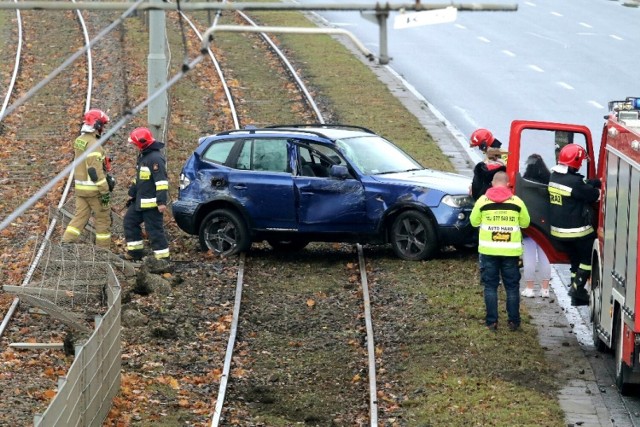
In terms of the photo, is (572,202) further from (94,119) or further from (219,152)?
(94,119)

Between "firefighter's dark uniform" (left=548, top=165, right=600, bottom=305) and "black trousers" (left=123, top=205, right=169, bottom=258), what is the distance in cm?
528

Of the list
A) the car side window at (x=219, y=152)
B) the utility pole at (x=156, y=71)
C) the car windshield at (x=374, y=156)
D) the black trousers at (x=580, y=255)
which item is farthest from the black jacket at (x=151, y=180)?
the black trousers at (x=580, y=255)

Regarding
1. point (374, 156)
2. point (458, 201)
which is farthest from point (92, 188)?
point (458, 201)

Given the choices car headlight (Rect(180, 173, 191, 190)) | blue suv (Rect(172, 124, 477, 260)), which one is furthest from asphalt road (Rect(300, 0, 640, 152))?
car headlight (Rect(180, 173, 191, 190))

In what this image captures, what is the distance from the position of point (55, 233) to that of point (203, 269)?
7.69 feet

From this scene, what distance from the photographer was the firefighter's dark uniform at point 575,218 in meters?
15.4

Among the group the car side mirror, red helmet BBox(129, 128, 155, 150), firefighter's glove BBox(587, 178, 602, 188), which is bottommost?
the car side mirror

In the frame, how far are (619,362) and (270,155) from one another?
23.3 ft

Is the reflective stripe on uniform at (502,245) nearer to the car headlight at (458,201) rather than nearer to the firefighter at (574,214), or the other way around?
the firefighter at (574,214)

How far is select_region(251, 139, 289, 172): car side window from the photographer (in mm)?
19109

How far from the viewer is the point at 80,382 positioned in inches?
439

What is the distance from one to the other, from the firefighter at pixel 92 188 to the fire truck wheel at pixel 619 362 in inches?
285

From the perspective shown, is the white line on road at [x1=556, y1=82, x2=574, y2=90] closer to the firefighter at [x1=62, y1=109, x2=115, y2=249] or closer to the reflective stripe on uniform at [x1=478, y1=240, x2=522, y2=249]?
the firefighter at [x1=62, y1=109, x2=115, y2=249]

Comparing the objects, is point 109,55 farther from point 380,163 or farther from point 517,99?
point 380,163
